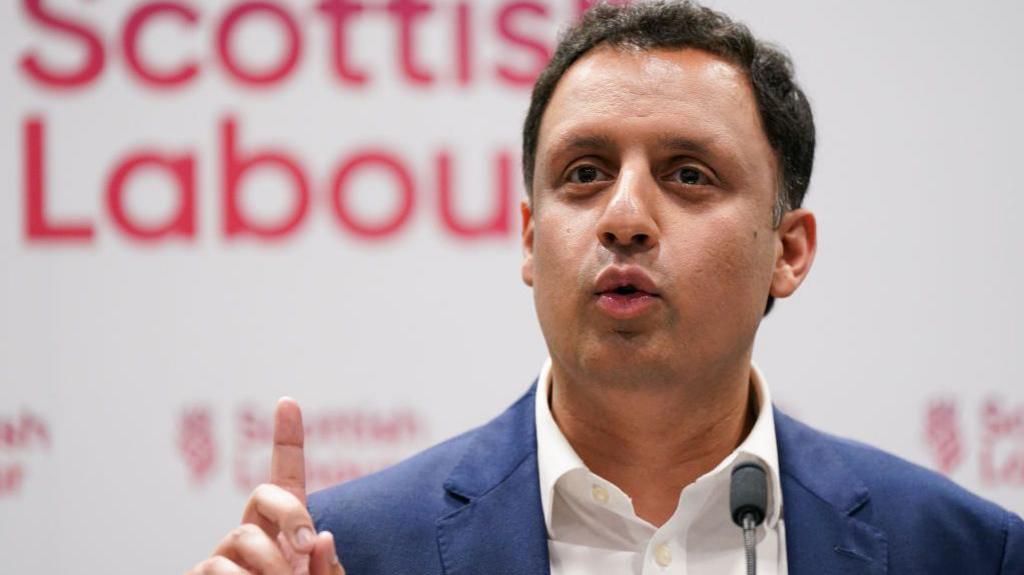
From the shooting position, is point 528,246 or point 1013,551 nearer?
point 1013,551

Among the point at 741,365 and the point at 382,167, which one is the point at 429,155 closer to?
the point at 382,167

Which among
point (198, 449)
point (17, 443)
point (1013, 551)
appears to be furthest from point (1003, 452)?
point (17, 443)

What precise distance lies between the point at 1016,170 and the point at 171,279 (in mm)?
2544

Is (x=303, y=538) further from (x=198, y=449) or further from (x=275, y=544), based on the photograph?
(x=198, y=449)

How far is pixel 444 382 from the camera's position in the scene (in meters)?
3.30

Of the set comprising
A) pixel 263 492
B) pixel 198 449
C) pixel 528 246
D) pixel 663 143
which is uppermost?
pixel 663 143

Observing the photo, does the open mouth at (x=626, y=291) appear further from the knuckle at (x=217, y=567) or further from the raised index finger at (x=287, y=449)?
the knuckle at (x=217, y=567)

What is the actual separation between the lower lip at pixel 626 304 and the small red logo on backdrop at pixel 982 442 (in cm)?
167

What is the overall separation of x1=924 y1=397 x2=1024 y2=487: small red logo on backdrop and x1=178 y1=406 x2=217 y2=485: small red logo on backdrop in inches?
82.0

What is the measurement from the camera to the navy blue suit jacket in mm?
2027

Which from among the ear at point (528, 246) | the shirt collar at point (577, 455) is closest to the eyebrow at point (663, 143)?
the ear at point (528, 246)

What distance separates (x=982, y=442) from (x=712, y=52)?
68.3 inches

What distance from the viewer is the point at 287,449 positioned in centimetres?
177

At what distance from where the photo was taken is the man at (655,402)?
2.02m
